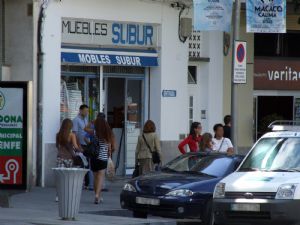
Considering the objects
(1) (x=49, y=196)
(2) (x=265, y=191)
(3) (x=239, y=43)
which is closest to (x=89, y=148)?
(1) (x=49, y=196)

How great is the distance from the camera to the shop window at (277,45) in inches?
1049

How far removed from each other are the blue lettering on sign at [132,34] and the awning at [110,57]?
25 cm

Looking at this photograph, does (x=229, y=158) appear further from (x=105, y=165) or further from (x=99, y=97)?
(x=99, y=97)

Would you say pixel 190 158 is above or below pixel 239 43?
below

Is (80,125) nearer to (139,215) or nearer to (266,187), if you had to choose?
(139,215)

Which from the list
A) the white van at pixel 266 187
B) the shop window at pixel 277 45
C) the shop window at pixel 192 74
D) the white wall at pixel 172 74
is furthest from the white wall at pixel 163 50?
the white van at pixel 266 187

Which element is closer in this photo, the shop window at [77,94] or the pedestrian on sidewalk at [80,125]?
the pedestrian on sidewalk at [80,125]

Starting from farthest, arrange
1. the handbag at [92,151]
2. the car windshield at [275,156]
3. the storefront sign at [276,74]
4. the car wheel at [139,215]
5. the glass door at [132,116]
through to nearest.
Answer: the storefront sign at [276,74], the glass door at [132,116], the handbag at [92,151], the car wheel at [139,215], the car windshield at [275,156]

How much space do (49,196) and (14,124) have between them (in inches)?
152

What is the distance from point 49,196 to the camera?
1966 cm

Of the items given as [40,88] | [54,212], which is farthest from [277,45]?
[54,212]

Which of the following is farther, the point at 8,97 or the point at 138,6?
the point at 138,6

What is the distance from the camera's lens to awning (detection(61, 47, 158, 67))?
2186 centimetres

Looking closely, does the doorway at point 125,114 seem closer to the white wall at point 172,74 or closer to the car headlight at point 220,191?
the white wall at point 172,74
